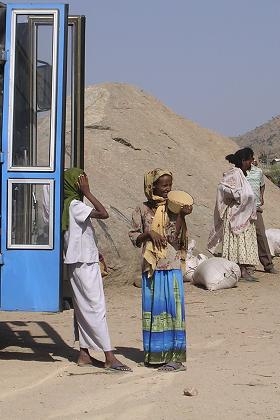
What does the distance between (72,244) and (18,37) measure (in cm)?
158

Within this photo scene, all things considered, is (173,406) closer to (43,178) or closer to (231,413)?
(231,413)

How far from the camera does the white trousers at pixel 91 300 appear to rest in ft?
21.6

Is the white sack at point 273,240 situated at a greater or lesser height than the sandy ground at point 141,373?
greater

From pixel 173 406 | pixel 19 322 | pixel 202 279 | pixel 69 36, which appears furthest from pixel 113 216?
pixel 173 406

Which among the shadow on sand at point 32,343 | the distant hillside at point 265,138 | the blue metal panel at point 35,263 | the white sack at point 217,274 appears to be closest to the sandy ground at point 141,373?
the shadow on sand at point 32,343

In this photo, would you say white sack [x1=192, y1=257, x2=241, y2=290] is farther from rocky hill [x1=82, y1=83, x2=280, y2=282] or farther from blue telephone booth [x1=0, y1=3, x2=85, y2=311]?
blue telephone booth [x1=0, y1=3, x2=85, y2=311]

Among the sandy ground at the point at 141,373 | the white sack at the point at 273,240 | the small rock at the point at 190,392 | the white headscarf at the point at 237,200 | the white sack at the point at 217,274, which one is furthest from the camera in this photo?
the white sack at the point at 273,240

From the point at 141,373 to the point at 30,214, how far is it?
4.70 feet

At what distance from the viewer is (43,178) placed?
21.6 feet

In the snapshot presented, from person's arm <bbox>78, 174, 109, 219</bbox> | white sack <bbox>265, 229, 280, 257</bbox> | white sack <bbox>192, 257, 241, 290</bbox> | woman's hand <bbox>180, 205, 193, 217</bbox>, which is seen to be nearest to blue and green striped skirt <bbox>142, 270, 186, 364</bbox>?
woman's hand <bbox>180, 205, 193, 217</bbox>

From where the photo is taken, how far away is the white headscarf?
11367mm

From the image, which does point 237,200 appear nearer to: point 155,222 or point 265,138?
point 155,222

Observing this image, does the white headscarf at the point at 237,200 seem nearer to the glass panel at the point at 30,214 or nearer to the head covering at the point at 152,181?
the head covering at the point at 152,181

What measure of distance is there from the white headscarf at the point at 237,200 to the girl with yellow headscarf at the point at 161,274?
15.8 ft
